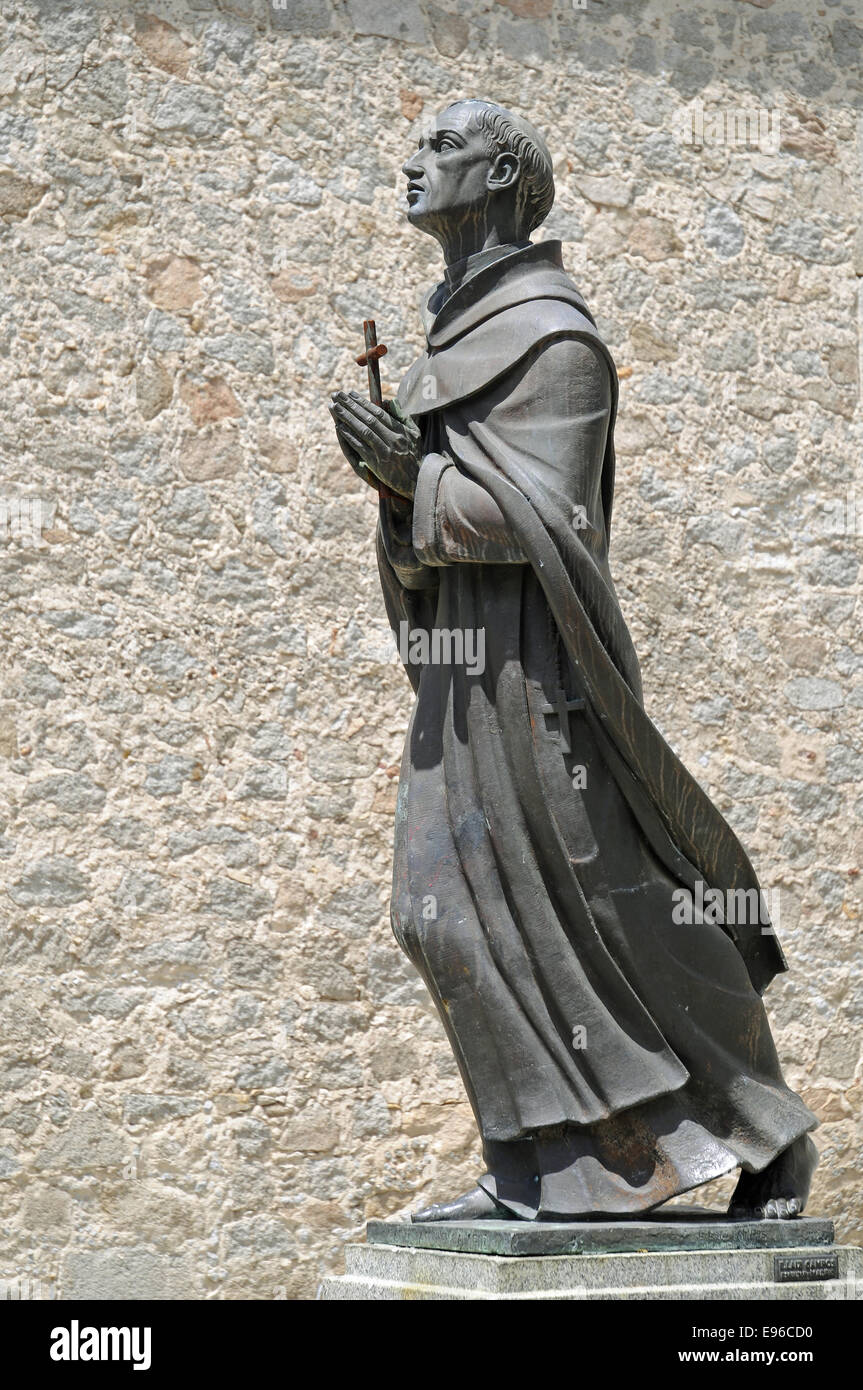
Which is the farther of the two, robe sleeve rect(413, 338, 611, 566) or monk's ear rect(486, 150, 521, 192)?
monk's ear rect(486, 150, 521, 192)

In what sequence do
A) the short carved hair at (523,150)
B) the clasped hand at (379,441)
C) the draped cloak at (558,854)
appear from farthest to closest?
1. the short carved hair at (523,150)
2. the clasped hand at (379,441)
3. the draped cloak at (558,854)

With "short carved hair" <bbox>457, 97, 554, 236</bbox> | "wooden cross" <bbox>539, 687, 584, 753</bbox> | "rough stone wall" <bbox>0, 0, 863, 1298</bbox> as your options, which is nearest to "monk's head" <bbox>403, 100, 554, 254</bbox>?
"short carved hair" <bbox>457, 97, 554, 236</bbox>

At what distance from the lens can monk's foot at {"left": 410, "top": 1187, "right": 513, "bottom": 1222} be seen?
3432mm

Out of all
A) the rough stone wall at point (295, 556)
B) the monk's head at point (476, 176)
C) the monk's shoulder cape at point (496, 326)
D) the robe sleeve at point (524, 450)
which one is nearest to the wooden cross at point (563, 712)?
the robe sleeve at point (524, 450)

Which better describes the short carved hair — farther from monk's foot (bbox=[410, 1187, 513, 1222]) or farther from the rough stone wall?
the rough stone wall

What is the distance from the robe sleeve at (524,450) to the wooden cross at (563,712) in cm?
28

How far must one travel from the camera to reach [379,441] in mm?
3527

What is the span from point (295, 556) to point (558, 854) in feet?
11.5

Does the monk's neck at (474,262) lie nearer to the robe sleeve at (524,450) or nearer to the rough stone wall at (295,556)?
the robe sleeve at (524,450)

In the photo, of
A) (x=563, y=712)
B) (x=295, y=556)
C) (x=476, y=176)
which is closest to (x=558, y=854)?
(x=563, y=712)

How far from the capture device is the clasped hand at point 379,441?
3.53 m

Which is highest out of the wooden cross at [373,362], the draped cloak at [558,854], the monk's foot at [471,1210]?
the wooden cross at [373,362]

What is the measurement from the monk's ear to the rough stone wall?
3148 millimetres
